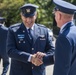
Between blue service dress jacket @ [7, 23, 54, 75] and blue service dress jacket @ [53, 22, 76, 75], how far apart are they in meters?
1.00

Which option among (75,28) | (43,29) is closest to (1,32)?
(43,29)

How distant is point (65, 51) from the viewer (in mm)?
3500

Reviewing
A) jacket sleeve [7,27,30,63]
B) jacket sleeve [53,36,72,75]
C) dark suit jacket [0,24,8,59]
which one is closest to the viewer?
jacket sleeve [53,36,72,75]

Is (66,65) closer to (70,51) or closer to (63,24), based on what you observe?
(70,51)

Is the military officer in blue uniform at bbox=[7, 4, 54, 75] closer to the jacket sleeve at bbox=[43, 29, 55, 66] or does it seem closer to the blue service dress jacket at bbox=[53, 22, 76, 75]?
the jacket sleeve at bbox=[43, 29, 55, 66]

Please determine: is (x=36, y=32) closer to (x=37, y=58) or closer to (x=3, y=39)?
(x=37, y=58)

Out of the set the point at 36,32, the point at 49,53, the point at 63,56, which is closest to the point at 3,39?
the point at 36,32

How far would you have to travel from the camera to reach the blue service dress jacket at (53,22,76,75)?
3494 millimetres

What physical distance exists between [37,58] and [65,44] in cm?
117

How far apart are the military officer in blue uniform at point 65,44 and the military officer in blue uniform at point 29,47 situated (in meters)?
0.99

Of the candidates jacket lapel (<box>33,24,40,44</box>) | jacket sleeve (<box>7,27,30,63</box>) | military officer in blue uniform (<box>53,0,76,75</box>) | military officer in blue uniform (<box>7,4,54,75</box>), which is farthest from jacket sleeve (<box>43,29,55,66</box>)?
military officer in blue uniform (<box>53,0,76,75</box>)

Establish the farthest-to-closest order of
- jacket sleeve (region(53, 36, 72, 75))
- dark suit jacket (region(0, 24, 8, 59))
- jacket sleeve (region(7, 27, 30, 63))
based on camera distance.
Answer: dark suit jacket (region(0, 24, 8, 59)) < jacket sleeve (region(7, 27, 30, 63)) < jacket sleeve (region(53, 36, 72, 75))

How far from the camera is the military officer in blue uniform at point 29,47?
15.1ft

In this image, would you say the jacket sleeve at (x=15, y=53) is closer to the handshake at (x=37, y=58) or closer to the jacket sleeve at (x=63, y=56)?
the handshake at (x=37, y=58)
